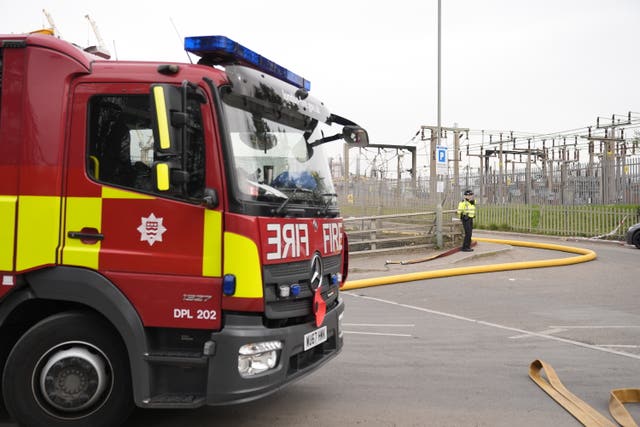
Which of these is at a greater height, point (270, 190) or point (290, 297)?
point (270, 190)

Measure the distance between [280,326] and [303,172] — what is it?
119 centimetres

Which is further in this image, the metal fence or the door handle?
the metal fence

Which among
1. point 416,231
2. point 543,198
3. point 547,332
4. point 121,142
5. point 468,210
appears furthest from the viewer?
point 543,198

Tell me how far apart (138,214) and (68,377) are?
3.67 feet

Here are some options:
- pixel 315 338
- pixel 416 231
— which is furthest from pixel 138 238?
pixel 416 231

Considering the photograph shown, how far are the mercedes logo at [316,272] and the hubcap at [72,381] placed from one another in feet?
4.93

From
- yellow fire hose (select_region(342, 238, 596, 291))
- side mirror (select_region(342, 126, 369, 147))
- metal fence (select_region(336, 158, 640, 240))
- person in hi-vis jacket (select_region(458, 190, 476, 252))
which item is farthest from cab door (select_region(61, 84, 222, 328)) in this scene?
metal fence (select_region(336, 158, 640, 240))

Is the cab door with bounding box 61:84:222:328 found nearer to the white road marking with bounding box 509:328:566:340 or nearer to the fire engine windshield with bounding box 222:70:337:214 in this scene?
the fire engine windshield with bounding box 222:70:337:214

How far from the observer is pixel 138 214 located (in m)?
3.86

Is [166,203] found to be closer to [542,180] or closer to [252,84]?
[252,84]

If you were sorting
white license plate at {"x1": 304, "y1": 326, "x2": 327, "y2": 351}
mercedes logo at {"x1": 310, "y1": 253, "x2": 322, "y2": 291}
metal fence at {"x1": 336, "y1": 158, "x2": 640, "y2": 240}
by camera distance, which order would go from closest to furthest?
white license plate at {"x1": 304, "y1": 326, "x2": 327, "y2": 351} < mercedes logo at {"x1": 310, "y1": 253, "x2": 322, "y2": 291} < metal fence at {"x1": 336, "y1": 158, "x2": 640, "y2": 240}

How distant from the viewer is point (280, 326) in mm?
4004

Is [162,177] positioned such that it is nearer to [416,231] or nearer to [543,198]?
[416,231]

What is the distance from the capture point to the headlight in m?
3.69
